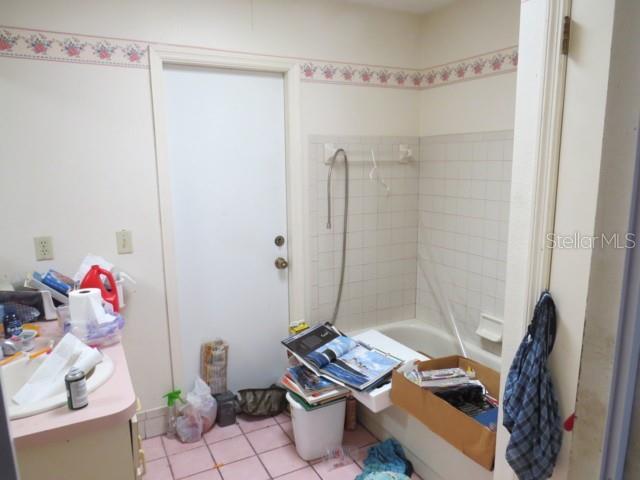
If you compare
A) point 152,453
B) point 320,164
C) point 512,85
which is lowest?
point 152,453

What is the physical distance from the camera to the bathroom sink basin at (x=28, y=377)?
125 cm

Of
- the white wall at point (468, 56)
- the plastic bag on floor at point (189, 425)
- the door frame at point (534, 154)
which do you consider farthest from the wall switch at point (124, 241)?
the white wall at point (468, 56)

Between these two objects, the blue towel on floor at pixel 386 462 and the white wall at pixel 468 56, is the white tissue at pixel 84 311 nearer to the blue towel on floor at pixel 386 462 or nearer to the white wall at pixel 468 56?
the blue towel on floor at pixel 386 462

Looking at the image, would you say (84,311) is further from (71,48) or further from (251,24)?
(251,24)

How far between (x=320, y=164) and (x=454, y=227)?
3.09ft

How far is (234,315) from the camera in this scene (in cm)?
269

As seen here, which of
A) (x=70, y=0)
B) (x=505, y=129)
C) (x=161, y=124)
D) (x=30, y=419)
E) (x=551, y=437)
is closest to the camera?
(x=30, y=419)

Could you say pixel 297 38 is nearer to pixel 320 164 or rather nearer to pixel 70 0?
pixel 320 164

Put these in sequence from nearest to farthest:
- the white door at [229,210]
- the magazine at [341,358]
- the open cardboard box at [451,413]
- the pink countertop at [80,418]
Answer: the pink countertop at [80,418] < the open cardboard box at [451,413] < the magazine at [341,358] < the white door at [229,210]

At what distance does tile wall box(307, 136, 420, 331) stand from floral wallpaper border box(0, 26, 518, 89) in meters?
0.36

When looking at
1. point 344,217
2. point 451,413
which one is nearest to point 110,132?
point 344,217

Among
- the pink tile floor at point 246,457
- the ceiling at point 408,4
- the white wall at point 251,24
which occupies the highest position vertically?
the ceiling at point 408,4

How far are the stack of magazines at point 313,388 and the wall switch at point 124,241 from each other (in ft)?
3.43

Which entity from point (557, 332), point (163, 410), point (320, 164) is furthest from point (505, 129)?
point (163, 410)
